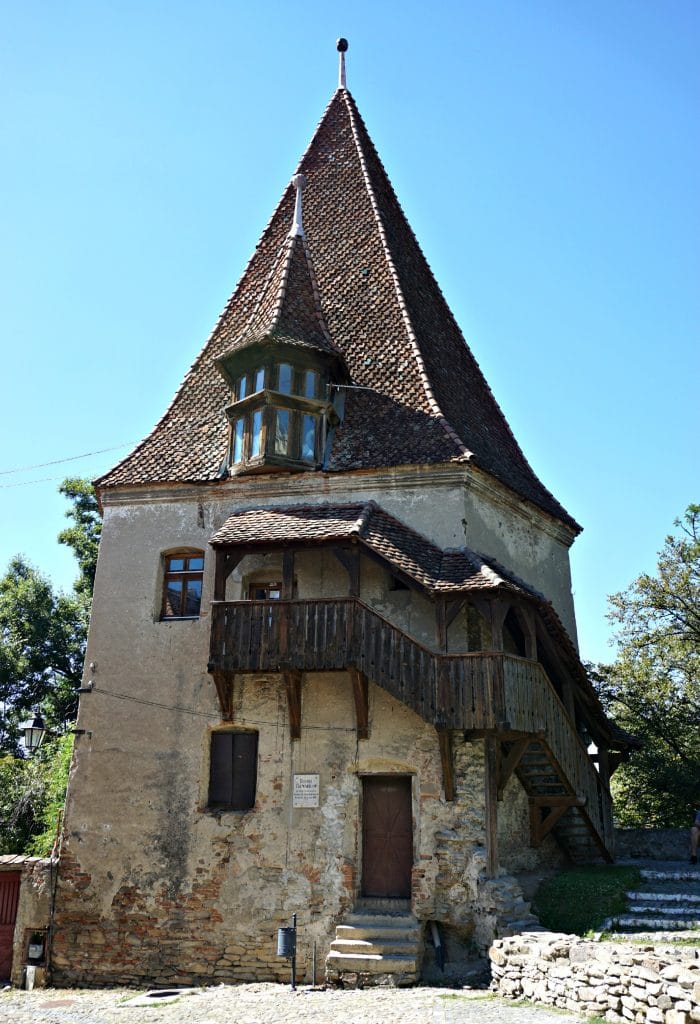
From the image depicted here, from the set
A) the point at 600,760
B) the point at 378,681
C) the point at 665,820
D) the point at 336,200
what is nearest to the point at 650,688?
the point at 665,820

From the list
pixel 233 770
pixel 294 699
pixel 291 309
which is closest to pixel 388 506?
pixel 294 699

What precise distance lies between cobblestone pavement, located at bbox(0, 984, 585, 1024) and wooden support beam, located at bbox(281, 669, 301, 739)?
12.5 feet

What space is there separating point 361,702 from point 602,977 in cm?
556

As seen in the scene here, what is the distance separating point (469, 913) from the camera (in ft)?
45.8

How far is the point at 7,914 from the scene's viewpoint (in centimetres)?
1573

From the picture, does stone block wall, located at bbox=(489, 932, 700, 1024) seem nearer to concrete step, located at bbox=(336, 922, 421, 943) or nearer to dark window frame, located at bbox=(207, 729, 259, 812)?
concrete step, located at bbox=(336, 922, 421, 943)

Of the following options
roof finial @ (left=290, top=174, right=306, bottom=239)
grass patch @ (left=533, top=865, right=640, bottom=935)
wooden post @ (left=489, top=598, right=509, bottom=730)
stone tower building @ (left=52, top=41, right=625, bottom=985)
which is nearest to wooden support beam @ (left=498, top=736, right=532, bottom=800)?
stone tower building @ (left=52, top=41, right=625, bottom=985)

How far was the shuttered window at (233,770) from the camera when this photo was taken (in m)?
15.6

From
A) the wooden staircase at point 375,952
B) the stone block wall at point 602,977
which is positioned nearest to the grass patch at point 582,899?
the stone block wall at point 602,977

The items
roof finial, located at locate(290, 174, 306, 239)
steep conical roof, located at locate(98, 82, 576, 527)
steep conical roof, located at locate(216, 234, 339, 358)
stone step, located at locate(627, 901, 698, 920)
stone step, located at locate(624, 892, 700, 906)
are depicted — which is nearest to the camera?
stone step, located at locate(627, 901, 698, 920)

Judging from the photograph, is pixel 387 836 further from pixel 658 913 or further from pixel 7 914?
pixel 7 914

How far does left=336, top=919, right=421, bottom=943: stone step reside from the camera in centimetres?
1361

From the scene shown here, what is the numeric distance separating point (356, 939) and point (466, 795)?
2.69 metres

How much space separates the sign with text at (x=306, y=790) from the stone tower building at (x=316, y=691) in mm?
46
